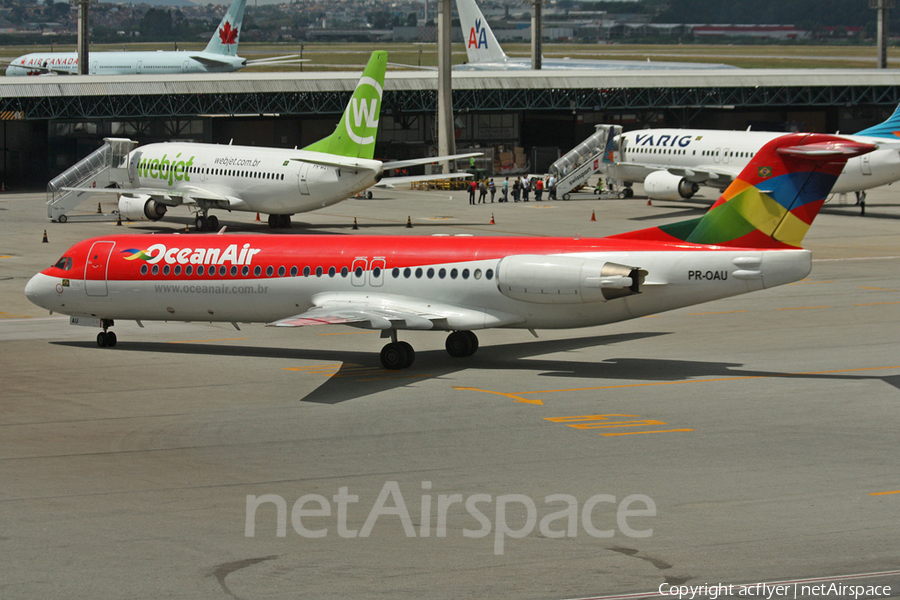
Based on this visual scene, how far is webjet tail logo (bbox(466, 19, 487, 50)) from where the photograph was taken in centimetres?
11844

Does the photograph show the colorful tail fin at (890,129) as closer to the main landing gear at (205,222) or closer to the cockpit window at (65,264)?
the main landing gear at (205,222)

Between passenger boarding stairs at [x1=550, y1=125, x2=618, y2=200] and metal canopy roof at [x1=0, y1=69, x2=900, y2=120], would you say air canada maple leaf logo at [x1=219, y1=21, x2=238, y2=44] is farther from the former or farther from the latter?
passenger boarding stairs at [x1=550, y1=125, x2=618, y2=200]

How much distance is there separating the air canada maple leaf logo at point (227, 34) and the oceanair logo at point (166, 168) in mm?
66907

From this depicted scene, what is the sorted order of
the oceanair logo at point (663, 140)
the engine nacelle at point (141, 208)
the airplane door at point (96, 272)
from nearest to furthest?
1. the airplane door at point (96, 272)
2. the engine nacelle at point (141, 208)
3. the oceanair logo at point (663, 140)

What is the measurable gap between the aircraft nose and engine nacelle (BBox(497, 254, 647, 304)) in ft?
41.9

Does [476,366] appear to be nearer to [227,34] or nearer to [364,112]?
[364,112]

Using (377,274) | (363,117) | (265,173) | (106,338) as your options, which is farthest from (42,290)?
(363,117)

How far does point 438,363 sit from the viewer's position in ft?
91.6

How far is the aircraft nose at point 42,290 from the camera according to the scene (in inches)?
1180

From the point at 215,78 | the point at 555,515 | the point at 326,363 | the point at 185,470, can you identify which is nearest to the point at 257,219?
the point at 215,78

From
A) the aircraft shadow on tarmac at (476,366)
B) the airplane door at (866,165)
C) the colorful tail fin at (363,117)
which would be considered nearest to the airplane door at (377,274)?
the aircraft shadow on tarmac at (476,366)

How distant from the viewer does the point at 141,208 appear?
56094mm

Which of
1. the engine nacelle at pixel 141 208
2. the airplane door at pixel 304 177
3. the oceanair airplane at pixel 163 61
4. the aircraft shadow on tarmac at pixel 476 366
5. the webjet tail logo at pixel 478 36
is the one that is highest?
the webjet tail logo at pixel 478 36

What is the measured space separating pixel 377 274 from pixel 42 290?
387 inches
